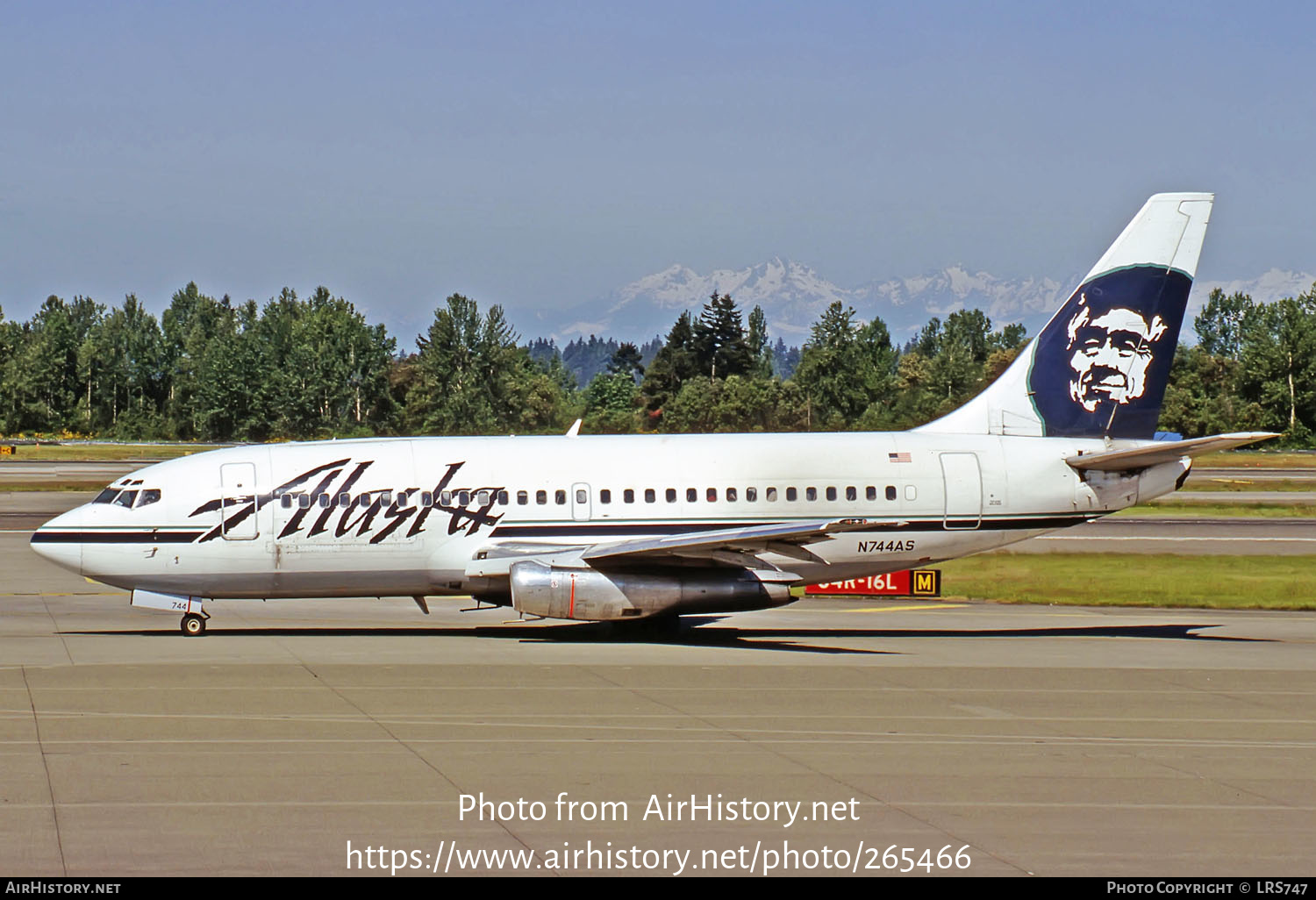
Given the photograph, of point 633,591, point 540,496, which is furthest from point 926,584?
point 540,496

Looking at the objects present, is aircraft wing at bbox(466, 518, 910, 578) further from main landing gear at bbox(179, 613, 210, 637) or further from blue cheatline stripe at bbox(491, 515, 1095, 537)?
main landing gear at bbox(179, 613, 210, 637)

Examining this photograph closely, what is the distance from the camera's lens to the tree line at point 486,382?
3824 inches

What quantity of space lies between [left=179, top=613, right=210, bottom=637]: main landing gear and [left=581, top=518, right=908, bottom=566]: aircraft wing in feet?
25.0

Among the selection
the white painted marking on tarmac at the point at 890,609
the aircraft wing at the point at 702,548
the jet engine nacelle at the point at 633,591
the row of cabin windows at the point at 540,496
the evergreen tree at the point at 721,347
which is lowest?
the white painted marking on tarmac at the point at 890,609

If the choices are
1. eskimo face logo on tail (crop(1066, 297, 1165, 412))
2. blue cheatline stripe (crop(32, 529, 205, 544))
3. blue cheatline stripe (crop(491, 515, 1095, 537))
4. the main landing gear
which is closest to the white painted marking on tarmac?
blue cheatline stripe (crop(491, 515, 1095, 537))

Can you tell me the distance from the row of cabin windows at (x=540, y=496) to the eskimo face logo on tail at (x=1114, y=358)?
4157mm

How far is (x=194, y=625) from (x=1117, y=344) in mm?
19785

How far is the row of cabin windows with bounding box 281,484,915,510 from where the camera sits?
88.2ft

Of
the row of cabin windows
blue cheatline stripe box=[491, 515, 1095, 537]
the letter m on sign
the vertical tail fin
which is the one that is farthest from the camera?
the letter m on sign

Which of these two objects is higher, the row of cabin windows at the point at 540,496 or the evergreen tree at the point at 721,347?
the evergreen tree at the point at 721,347

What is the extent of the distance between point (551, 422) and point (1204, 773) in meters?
93.8

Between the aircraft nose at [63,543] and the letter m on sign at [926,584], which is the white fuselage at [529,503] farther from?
the letter m on sign at [926,584]

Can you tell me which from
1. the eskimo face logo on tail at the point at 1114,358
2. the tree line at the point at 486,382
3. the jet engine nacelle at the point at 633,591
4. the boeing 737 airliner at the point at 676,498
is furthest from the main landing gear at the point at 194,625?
the tree line at the point at 486,382

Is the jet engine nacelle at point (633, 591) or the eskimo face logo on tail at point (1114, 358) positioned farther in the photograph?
the eskimo face logo on tail at point (1114, 358)
